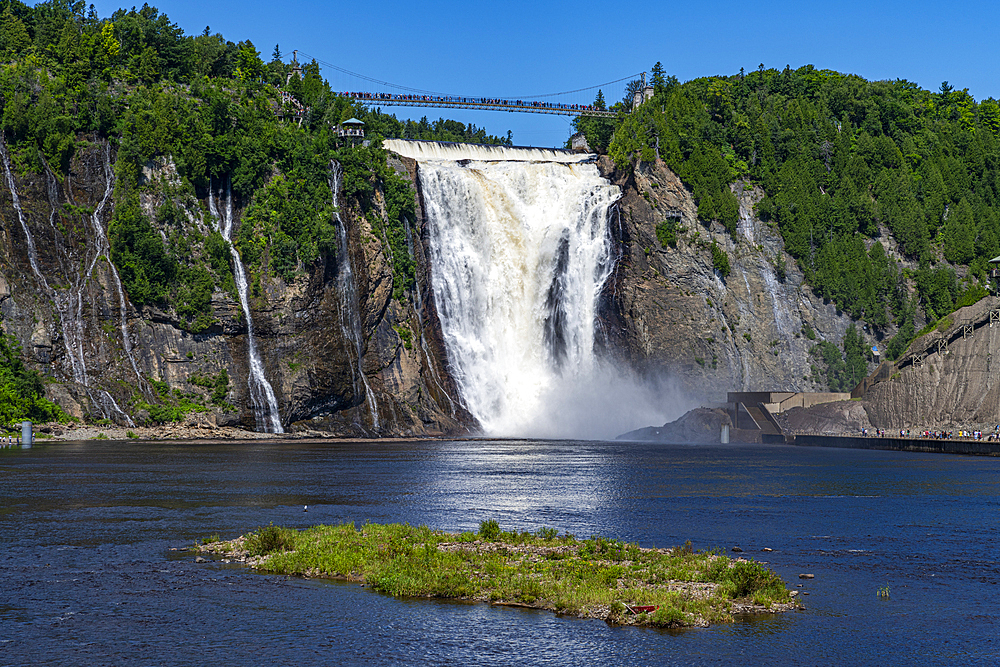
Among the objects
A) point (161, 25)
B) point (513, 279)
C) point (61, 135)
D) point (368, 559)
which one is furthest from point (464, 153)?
point (368, 559)

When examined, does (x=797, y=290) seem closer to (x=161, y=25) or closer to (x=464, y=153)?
(x=464, y=153)

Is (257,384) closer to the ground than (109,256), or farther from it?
closer to the ground

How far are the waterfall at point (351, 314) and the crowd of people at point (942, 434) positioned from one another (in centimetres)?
5082

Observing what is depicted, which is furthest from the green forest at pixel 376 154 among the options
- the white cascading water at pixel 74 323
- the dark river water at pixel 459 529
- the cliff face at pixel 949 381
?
the dark river water at pixel 459 529

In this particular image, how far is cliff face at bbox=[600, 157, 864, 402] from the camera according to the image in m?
127

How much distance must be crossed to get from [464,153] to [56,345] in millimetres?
61082

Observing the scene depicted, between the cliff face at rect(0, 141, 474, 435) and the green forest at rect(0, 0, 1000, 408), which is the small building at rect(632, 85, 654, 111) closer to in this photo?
the green forest at rect(0, 0, 1000, 408)

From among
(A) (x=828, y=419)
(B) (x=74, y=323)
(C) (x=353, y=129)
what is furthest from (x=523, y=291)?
(B) (x=74, y=323)

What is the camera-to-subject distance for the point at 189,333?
332 feet

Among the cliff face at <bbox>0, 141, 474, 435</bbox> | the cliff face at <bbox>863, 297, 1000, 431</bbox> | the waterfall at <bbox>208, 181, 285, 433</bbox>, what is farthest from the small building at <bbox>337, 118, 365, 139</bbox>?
the cliff face at <bbox>863, 297, 1000, 431</bbox>

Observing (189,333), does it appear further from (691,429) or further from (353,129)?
(691,429)

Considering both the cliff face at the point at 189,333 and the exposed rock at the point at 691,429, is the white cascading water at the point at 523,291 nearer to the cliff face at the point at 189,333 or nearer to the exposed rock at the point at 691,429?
the exposed rock at the point at 691,429

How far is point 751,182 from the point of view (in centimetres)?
14975

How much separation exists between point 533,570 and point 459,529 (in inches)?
377
